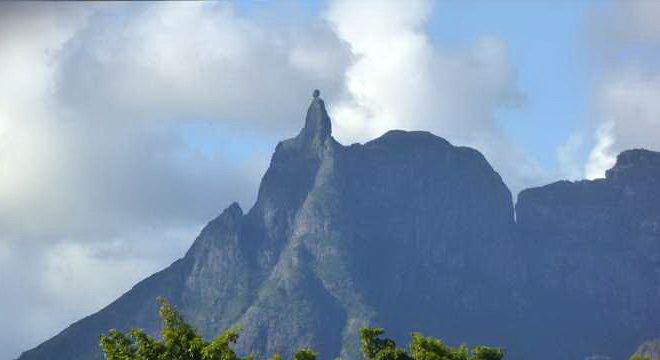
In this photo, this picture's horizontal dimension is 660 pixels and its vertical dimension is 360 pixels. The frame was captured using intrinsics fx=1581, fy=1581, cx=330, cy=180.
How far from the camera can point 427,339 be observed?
148250mm

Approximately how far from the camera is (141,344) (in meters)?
141

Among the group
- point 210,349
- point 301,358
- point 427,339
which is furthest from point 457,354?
point 210,349

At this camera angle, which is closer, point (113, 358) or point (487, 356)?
point (113, 358)

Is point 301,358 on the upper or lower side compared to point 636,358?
upper

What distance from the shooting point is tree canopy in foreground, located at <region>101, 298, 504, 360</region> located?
450ft

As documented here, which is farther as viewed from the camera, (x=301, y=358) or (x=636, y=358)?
(x=301, y=358)

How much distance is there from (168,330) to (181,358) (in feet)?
10.8

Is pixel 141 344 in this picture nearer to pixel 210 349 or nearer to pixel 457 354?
pixel 210 349

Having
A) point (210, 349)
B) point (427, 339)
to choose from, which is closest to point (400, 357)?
point (427, 339)

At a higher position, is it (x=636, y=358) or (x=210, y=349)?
(x=210, y=349)

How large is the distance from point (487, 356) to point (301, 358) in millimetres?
17984

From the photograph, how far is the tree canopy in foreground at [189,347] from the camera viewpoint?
137250 millimetres

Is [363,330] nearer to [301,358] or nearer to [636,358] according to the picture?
[301,358]

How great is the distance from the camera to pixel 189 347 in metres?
138
